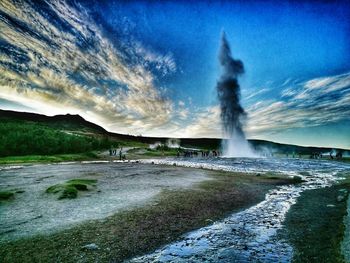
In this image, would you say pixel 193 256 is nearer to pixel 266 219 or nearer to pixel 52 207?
pixel 266 219

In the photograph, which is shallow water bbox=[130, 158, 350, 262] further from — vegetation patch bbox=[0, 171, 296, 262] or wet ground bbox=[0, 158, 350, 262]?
vegetation patch bbox=[0, 171, 296, 262]

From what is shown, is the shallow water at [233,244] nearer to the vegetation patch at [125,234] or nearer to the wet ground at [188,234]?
the wet ground at [188,234]

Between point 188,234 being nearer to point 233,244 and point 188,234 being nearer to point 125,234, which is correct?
point 233,244

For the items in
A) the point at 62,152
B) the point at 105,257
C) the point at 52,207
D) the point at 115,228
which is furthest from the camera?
the point at 62,152

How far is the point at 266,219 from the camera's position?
1468cm

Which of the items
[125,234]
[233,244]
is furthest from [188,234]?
[125,234]

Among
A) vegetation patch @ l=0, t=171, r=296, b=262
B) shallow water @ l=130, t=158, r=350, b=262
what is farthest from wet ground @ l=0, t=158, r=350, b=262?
vegetation patch @ l=0, t=171, r=296, b=262

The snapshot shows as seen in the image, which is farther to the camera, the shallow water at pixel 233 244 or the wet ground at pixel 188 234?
→ the wet ground at pixel 188 234

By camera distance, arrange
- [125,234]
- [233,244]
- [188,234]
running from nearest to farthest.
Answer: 1. [233,244]
2. [125,234]
3. [188,234]

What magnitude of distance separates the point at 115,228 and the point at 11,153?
261 ft

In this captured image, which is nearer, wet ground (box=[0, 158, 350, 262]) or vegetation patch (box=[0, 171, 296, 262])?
vegetation patch (box=[0, 171, 296, 262])

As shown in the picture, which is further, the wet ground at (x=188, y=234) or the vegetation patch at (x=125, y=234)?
the wet ground at (x=188, y=234)

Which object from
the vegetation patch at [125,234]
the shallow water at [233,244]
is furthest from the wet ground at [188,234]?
the vegetation patch at [125,234]

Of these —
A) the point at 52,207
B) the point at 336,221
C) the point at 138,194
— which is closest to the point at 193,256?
the point at 336,221
